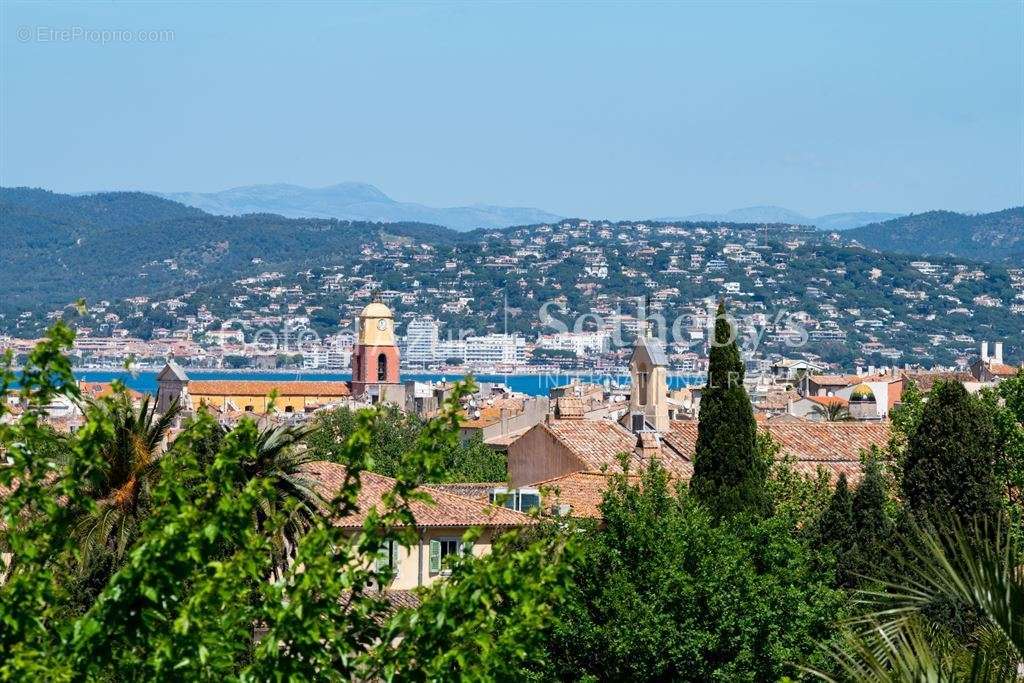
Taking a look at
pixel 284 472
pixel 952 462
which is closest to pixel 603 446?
pixel 952 462

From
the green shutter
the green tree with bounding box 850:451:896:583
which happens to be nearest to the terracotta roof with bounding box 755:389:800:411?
the green tree with bounding box 850:451:896:583

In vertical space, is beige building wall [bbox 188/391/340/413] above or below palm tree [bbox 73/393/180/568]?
below

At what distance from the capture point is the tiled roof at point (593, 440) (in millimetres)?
37438

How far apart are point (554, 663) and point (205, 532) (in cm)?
1395

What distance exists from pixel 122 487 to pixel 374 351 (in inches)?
4535

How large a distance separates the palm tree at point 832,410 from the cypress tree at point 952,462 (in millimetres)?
45782

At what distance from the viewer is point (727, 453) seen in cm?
3006

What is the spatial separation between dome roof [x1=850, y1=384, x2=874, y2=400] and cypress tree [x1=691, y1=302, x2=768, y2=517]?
58.5 m

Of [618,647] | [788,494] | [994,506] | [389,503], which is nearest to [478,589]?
[389,503]

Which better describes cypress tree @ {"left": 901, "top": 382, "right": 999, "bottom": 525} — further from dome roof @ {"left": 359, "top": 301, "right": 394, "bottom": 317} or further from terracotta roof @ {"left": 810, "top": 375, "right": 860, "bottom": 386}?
dome roof @ {"left": 359, "top": 301, "right": 394, "bottom": 317}

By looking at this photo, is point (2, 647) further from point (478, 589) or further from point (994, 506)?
point (994, 506)

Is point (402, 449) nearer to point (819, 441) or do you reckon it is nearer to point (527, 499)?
point (819, 441)

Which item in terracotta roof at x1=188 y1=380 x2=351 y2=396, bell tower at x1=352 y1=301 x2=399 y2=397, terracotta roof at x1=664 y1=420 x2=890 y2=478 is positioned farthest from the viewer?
bell tower at x1=352 y1=301 x2=399 y2=397

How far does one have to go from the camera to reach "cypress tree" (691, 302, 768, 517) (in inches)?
1155
